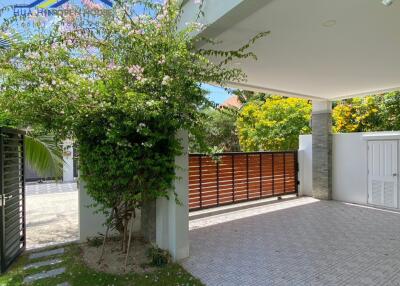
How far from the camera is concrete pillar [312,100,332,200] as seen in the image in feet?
32.1

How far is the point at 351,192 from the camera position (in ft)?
30.5

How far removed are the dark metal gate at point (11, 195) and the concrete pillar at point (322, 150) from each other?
8806 millimetres

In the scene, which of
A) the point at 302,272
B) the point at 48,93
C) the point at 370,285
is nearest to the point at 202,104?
the point at 48,93

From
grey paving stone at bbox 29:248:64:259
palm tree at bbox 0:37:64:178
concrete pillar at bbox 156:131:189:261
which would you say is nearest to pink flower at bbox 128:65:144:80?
concrete pillar at bbox 156:131:189:261

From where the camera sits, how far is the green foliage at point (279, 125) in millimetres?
13008

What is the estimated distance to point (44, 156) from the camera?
232 inches

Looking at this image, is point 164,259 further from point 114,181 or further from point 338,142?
point 338,142

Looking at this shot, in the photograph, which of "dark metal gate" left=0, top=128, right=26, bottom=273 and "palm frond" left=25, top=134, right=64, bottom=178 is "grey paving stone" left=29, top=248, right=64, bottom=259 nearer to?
"dark metal gate" left=0, top=128, right=26, bottom=273

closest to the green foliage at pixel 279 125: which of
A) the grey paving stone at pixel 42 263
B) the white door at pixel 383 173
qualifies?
the white door at pixel 383 173

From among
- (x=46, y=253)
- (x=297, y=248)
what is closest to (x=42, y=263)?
(x=46, y=253)

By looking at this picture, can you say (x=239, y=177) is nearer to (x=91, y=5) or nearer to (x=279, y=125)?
(x=279, y=125)

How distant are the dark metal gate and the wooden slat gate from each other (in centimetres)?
394

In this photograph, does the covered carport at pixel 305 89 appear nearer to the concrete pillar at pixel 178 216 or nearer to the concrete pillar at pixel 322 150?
the concrete pillar at pixel 178 216

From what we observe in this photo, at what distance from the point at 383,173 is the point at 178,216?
268 inches
